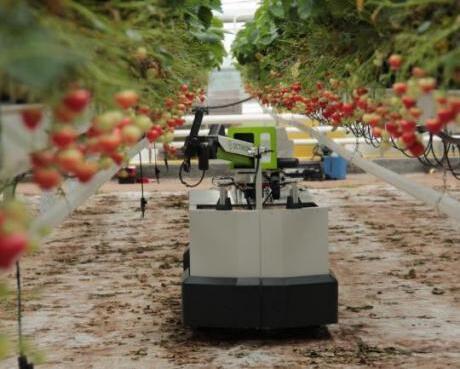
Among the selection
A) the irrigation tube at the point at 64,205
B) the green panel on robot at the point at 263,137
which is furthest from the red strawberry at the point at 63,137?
the green panel on robot at the point at 263,137

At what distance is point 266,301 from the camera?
5.23 meters

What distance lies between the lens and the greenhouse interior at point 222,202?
96cm

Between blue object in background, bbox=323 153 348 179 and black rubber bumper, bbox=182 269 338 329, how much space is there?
9.71 meters

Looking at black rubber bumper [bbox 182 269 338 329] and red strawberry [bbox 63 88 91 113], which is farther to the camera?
black rubber bumper [bbox 182 269 338 329]

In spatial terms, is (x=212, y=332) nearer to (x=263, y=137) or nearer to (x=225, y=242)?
(x=225, y=242)

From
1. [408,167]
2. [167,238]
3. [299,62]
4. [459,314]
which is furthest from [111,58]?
[408,167]

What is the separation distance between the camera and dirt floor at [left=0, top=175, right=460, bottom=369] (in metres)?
4.88

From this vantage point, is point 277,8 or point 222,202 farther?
point 222,202

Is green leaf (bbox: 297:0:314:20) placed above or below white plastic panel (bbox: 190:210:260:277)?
above

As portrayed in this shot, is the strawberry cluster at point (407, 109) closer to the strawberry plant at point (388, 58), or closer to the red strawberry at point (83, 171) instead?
the strawberry plant at point (388, 58)

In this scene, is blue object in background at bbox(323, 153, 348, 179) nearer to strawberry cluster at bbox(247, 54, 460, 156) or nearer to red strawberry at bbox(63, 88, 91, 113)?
strawberry cluster at bbox(247, 54, 460, 156)

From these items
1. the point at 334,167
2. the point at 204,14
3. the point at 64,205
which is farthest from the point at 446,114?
the point at 334,167

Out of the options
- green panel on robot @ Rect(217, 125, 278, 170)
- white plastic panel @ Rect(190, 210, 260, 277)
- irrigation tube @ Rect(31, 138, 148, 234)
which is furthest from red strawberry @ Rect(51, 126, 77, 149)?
green panel on robot @ Rect(217, 125, 278, 170)

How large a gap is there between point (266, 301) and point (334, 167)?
9.94 m
